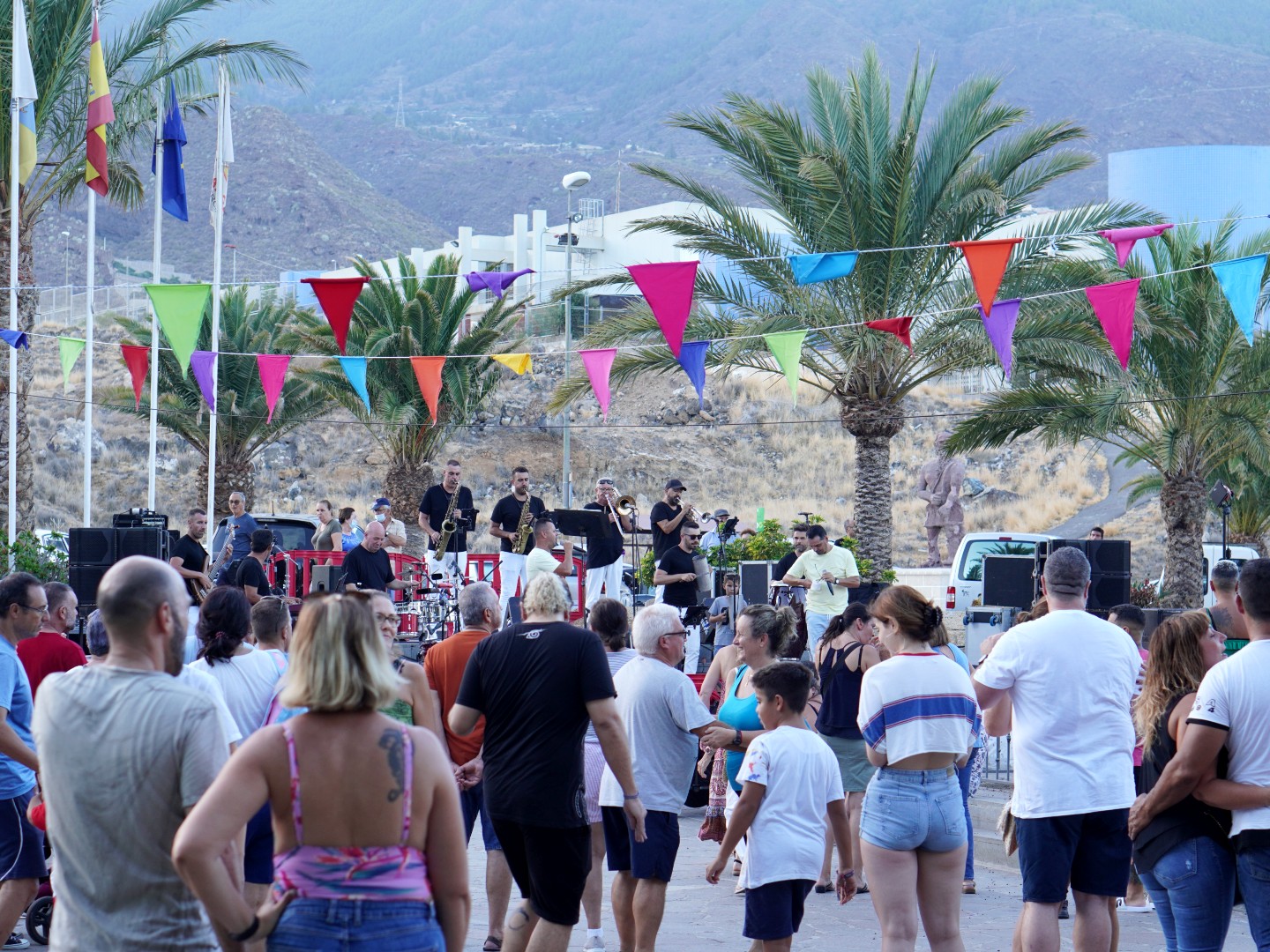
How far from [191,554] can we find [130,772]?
1096 centimetres

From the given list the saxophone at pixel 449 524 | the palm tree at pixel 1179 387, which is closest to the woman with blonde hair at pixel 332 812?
the saxophone at pixel 449 524

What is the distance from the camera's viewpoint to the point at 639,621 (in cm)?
595

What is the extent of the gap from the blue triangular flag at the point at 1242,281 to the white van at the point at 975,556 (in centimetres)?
718

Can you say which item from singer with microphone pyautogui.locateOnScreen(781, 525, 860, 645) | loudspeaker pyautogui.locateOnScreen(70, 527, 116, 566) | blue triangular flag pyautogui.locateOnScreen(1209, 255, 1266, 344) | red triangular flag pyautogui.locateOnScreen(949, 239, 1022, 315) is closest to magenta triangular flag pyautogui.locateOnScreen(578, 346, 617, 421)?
singer with microphone pyautogui.locateOnScreen(781, 525, 860, 645)

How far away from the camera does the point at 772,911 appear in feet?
16.7

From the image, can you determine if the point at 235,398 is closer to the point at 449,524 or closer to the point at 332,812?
the point at 449,524

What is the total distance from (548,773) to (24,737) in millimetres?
2072

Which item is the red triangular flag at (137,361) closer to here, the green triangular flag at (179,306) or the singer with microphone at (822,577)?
the green triangular flag at (179,306)

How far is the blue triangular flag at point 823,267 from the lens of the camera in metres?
12.6

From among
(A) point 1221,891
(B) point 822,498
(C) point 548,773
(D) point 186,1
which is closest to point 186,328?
(D) point 186,1

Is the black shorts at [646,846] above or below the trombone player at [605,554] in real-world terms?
below

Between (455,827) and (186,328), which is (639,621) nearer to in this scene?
(455,827)

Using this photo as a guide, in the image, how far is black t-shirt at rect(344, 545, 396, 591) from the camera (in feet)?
40.3

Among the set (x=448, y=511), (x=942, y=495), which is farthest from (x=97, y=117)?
(x=942, y=495)
